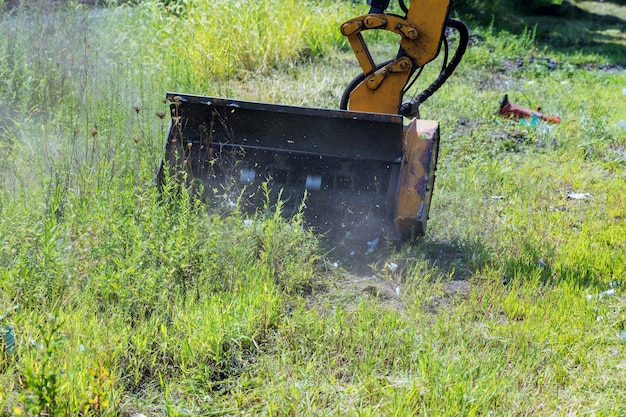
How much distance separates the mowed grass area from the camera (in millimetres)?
3324

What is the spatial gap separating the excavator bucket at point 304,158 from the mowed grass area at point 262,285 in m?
0.20

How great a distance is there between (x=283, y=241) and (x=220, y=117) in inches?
39.9

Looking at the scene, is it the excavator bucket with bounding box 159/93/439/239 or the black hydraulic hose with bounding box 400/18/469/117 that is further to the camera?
the black hydraulic hose with bounding box 400/18/469/117

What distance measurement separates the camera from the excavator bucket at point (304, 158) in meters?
5.01

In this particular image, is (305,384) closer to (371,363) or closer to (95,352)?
(371,363)

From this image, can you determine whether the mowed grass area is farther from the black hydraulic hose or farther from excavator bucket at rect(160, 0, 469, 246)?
the black hydraulic hose

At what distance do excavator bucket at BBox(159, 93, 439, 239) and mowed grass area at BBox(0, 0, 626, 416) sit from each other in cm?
20

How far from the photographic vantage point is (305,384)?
132 inches

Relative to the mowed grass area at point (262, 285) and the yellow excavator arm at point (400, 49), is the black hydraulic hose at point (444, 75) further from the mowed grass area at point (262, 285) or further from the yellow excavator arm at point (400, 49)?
the mowed grass area at point (262, 285)

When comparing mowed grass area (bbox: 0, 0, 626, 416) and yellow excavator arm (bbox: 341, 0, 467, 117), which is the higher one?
yellow excavator arm (bbox: 341, 0, 467, 117)

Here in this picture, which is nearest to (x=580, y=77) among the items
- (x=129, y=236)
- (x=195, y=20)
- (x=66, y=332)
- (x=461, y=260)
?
(x=195, y=20)

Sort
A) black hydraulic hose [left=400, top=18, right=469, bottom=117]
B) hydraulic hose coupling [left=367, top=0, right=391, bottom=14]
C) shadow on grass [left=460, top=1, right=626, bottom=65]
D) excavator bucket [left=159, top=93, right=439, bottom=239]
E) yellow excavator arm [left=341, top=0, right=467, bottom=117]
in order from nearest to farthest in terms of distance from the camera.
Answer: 1. excavator bucket [left=159, top=93, right=439, bottom=239]
2. yellow excavator arm [left=341, top=0, right=467, bottom=117]
3. hydraulic hose coupling [left=367, top=0, right=391, bottom=14]
4. black hydraulic hose [left=400, top=18, right=469, bottom=117]
5. shadow on grass [left=460, top=1, right=626, bottom=65]

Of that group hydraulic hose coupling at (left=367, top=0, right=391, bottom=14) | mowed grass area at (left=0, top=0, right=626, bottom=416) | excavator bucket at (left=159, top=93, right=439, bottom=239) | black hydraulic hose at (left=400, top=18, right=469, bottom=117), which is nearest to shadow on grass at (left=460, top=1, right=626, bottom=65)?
mowed grass area at (left=0, top=0, right=626, bottom=416)

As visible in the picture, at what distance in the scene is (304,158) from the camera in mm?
5246
